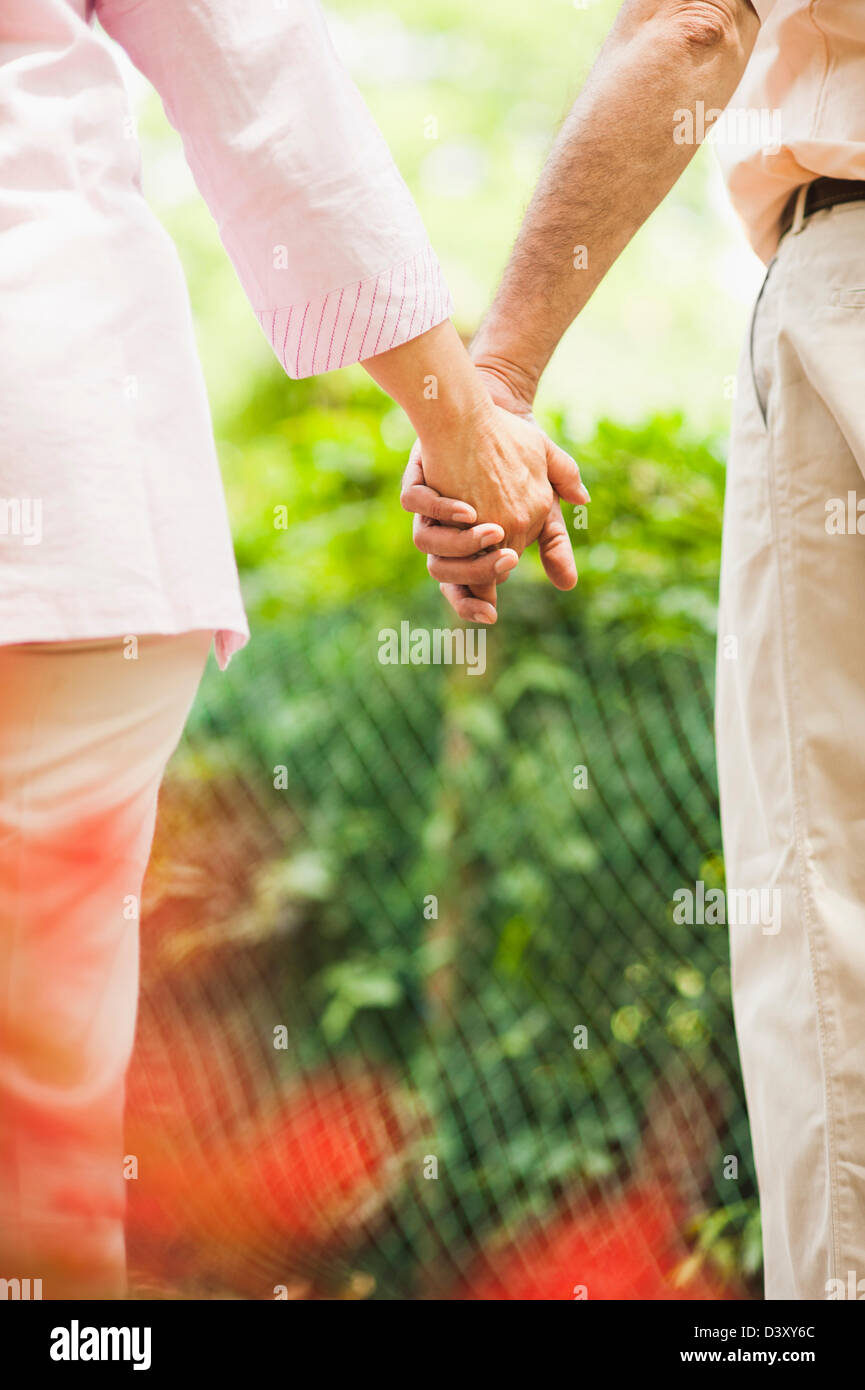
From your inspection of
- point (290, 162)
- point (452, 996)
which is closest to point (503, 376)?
point (290, 162)

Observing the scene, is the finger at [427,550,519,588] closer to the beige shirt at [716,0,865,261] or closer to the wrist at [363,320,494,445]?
the wrist at [363,320,494,445]

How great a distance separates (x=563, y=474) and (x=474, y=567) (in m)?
0.21

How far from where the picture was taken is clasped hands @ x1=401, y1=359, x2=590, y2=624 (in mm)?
1445

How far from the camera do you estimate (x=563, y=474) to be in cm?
163

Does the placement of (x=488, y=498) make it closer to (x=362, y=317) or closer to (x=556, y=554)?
(x=556, y=554)

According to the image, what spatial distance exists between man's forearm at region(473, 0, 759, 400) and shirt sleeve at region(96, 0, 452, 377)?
16.5 inches

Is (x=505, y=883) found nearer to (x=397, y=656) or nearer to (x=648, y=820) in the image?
(x=648, y=820)

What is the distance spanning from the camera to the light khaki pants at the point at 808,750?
124 centimetres

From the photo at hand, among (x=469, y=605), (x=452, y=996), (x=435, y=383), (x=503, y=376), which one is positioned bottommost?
(x=452, y=996)

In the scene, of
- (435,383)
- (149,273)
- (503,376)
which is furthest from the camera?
(503,376)

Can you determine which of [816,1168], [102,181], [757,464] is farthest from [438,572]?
[816,1168]

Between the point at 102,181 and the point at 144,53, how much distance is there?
0.55 ft

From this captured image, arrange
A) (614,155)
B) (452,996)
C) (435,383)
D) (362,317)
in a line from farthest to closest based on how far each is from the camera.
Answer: (452,996) < (614,155) < (435,383) < (362,317)

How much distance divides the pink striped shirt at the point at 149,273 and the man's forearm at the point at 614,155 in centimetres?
39
